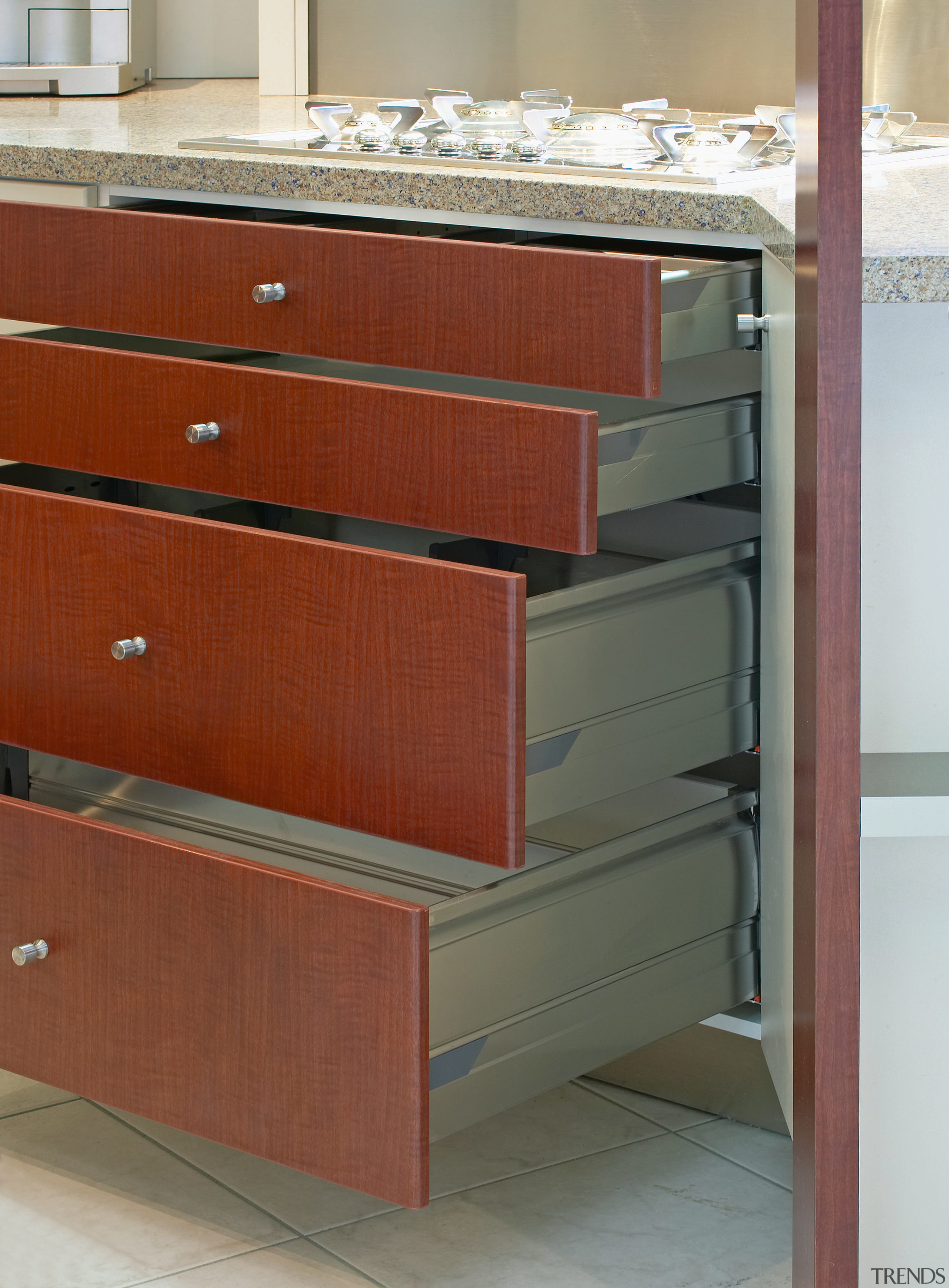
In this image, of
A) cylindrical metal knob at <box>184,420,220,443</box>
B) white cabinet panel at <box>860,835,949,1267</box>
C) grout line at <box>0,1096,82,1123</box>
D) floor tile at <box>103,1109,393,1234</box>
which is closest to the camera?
white cabinet panel at <box>860,835,949,1267</box>

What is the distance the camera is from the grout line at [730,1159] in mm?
1304

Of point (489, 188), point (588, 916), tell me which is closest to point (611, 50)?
point (489, 188)

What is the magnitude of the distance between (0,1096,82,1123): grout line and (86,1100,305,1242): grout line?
16 millimetres

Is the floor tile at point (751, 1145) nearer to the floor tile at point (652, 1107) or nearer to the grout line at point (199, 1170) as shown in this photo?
the floor tile at point (652, 1107)

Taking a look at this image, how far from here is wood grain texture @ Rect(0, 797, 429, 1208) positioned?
3.13 feet

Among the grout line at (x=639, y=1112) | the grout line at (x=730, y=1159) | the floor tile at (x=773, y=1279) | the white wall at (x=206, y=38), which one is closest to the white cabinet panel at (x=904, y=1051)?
the floor tile at (x=773, y=1279)

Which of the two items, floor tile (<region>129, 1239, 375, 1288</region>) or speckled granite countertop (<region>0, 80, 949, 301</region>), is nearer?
speckled granite countertop (<region>0, 80, 949, 301</region>)

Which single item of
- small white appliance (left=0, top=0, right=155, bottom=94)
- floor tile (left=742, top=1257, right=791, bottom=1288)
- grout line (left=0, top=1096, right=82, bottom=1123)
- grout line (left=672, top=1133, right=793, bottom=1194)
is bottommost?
floor tile (left=742, top=1257, right=791, bottom=1288)

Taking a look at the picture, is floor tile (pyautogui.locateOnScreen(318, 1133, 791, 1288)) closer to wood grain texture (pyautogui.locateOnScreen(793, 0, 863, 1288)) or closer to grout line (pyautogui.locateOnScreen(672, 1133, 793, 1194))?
grout line (pyautogui.locateOnScreen(672, 1133, 793, 1194))

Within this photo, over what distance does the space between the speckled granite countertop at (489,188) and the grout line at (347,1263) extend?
744 mm

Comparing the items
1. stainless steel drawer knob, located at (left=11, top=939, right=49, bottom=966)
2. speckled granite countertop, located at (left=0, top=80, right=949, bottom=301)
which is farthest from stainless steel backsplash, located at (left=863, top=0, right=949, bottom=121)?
→ stainless steel drawer knob, located at (left=11, top=939, right=49, bottom=966)

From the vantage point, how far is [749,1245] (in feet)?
4.01

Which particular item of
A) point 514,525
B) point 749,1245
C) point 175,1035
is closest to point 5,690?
point 175,1035

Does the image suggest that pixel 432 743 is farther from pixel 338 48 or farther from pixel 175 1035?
pixel 338 48
